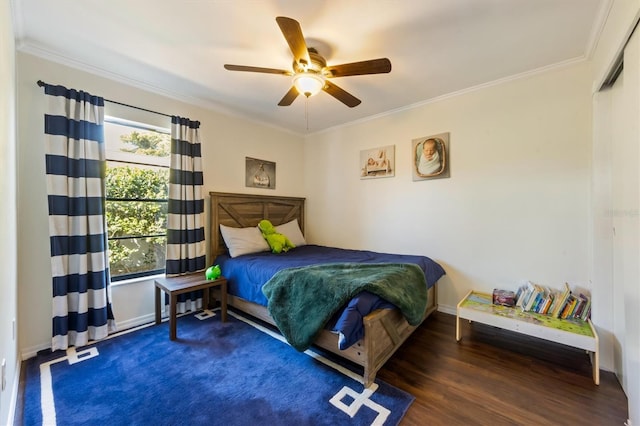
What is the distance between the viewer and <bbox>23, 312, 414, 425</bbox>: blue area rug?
154 cm

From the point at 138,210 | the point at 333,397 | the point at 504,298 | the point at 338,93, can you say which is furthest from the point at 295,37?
the point at 504,298

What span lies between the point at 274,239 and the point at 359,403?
2202 millimetres

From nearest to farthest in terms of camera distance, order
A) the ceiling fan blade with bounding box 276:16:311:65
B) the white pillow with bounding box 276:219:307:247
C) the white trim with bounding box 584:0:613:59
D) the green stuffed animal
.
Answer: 1. the ceiling fan blade with bounding box 276:16:311:65
2. the white trim with bounding box 584:0:613:59
3. the green stuffed animal
4. the white pillow with bounding box 276:219:307:247

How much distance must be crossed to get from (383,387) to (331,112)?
3.12 metres

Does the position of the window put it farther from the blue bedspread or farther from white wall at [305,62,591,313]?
white wall at [305,62,591,313]

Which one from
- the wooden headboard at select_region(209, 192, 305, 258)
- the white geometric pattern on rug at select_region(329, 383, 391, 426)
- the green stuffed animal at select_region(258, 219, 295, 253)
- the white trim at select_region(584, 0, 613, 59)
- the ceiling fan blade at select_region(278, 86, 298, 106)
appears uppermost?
the white trim at select_region(584, 0, 613, 59)

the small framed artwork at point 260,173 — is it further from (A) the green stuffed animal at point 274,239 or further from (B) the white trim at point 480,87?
(B) the white trim at point 480,87

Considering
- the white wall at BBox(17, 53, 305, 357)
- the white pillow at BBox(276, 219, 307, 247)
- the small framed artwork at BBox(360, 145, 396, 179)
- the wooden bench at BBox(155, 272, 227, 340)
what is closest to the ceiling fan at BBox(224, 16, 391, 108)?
the white wall at BBox(17, 53, 305, 357)

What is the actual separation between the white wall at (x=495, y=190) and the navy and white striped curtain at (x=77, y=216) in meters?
2.99

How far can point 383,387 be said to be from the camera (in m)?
1.79

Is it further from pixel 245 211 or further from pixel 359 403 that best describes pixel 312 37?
pixel 359 403

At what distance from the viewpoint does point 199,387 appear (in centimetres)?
179

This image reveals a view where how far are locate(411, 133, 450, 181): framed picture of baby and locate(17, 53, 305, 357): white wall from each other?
239 cm

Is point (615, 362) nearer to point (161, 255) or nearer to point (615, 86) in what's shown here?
point (615, 86)
